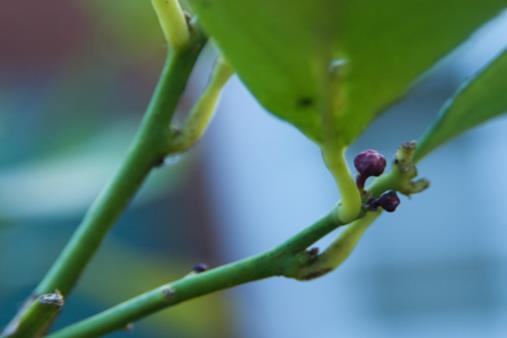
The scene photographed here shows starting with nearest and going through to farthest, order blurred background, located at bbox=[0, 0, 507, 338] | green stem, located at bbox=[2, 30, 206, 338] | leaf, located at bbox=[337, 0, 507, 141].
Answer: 1. leaf, located at bbox=[337, 0, 507, 141]
2. green stem, located at bbox=[2, 30, 206, 338]
3. blurred background, located at bbox=[0, 0, 507, 338]

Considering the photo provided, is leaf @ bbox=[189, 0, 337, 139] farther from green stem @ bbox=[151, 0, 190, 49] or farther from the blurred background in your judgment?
the blurred background

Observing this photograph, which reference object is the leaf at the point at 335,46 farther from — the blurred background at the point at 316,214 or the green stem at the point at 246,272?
the blurred background at the point at 316,214

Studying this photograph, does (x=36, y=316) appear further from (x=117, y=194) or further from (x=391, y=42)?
(x=391, y=42)

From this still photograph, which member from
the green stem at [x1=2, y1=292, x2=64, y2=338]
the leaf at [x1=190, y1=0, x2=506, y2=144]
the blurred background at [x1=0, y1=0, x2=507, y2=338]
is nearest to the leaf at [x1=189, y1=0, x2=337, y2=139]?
the leaf at [x1=190, y1=0, x2=506, y2=144]

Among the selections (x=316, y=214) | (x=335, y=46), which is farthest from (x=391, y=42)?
(x=316, y=214)

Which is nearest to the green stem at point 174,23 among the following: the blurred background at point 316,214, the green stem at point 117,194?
the green stem at point 117,194

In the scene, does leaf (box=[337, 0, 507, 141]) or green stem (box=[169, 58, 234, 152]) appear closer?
leaf (box=[337, 0, 507, 141])

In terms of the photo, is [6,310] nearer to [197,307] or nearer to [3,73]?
[197,307]
